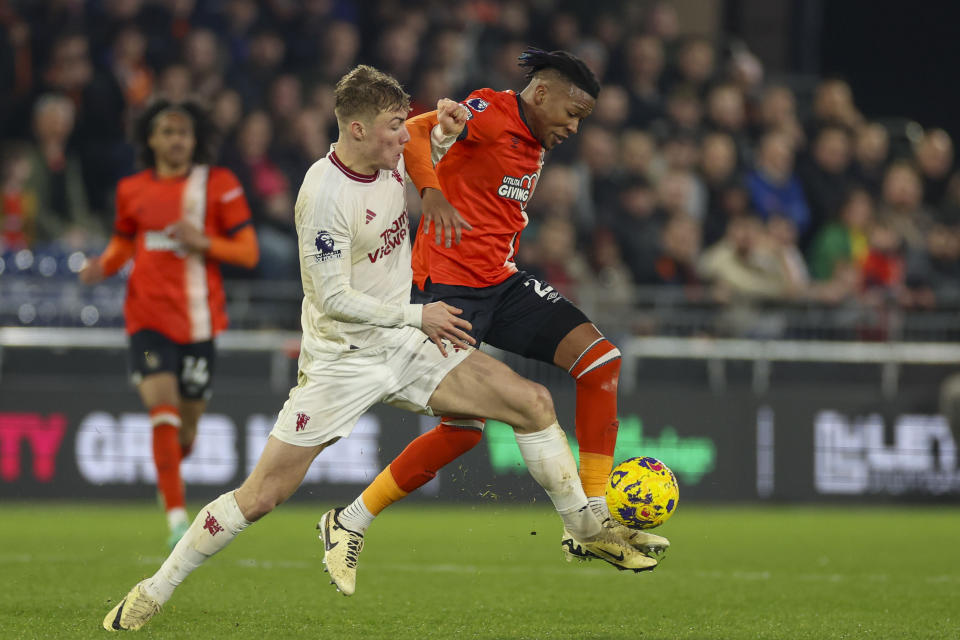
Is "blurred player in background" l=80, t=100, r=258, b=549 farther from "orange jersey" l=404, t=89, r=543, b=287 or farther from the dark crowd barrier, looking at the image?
the dark crowd barrier

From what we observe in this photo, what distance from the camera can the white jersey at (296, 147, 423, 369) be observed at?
5688 mm

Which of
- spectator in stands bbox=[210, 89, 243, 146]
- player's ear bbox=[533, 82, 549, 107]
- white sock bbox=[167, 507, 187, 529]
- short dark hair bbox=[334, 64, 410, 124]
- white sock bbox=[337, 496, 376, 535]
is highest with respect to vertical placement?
spectator in stands bbox=[210, 89, 243, 146]

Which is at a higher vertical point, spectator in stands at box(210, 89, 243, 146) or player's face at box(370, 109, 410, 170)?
spectator in stands at box(210, 89, 243, 146)

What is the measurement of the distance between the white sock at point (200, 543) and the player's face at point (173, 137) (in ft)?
10.8

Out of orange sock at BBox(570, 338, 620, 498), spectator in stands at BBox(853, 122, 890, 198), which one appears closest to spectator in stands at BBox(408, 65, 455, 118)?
spectator in stands at BBox(853, 122, 890, 198)

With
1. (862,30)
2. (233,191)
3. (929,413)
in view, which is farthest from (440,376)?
(862,30)

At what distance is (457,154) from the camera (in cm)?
663

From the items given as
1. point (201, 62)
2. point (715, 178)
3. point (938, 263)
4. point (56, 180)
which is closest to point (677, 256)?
point (715, 178)

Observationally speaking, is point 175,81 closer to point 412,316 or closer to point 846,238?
point 846,238

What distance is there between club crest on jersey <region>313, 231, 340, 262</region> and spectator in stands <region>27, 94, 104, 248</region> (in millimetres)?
7036

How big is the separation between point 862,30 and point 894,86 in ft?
2.99

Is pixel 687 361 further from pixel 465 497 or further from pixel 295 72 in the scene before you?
pixel 295 72

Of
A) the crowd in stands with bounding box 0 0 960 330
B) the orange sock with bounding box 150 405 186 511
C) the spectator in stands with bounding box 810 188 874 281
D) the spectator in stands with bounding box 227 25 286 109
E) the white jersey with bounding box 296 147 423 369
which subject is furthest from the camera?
the spectator in stands with bounding box 810 188 874 281

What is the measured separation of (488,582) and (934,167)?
1080cm
